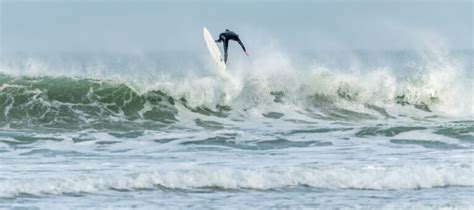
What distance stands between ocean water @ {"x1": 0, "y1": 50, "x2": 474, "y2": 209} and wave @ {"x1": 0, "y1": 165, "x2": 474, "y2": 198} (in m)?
0.02

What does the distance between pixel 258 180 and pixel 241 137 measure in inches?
173

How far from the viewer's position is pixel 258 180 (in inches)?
471

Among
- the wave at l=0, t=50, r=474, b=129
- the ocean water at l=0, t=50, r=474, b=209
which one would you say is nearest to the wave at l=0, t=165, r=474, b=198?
the ocean water at l=0, t=50, r=474, b=209

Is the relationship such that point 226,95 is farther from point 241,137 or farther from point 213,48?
point 241,137

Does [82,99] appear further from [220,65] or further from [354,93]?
[354,93]

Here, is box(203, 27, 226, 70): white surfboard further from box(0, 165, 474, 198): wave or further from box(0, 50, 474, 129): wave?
box(0, 165, 474, 198): wave

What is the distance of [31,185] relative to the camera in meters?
11.5

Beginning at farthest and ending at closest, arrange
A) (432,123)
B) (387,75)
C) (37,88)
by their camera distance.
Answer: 1. (387,75)
2. (37,88)
3. (432,123)

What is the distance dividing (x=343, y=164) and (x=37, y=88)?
1006cm

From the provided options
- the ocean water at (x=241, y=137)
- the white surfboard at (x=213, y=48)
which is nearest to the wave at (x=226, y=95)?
the ocean water at (x=241, y=137)

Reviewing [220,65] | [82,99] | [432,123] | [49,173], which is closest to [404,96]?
[432,123]

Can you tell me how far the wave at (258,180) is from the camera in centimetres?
1162

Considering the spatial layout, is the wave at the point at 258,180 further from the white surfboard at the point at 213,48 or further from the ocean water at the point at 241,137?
the white surfboard at the point at 213,48

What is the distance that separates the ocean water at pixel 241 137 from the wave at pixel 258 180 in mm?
15
